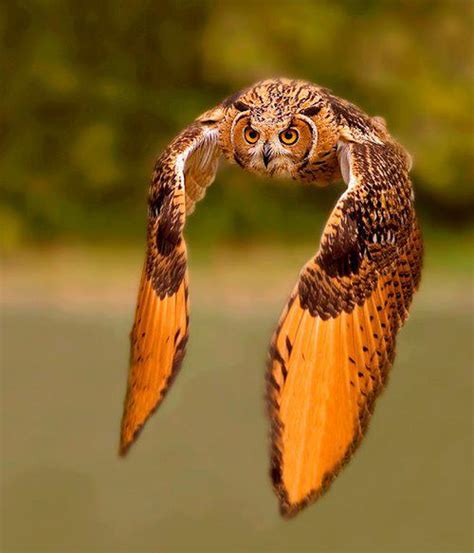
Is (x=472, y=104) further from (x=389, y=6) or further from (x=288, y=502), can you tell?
(x=288, y=502)

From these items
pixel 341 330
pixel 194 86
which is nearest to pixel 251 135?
pixel 341 330

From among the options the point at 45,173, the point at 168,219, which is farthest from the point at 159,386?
the point at 45,173

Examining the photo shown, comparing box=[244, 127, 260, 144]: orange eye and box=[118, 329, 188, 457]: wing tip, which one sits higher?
box=[244, 127, 260, 144]: orange eye

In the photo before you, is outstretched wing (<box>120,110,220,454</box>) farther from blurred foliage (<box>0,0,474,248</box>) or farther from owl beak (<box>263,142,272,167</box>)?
blurred foliage (<box>0,0,474,248</box>)

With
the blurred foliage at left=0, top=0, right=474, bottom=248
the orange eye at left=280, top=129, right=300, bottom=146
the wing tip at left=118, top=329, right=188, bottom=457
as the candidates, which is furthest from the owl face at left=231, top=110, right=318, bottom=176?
the blurred foliage at left=0, top=0, right=474, bottom=248

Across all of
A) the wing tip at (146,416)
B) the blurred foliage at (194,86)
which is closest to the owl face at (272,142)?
the wing tip at (146,416)
